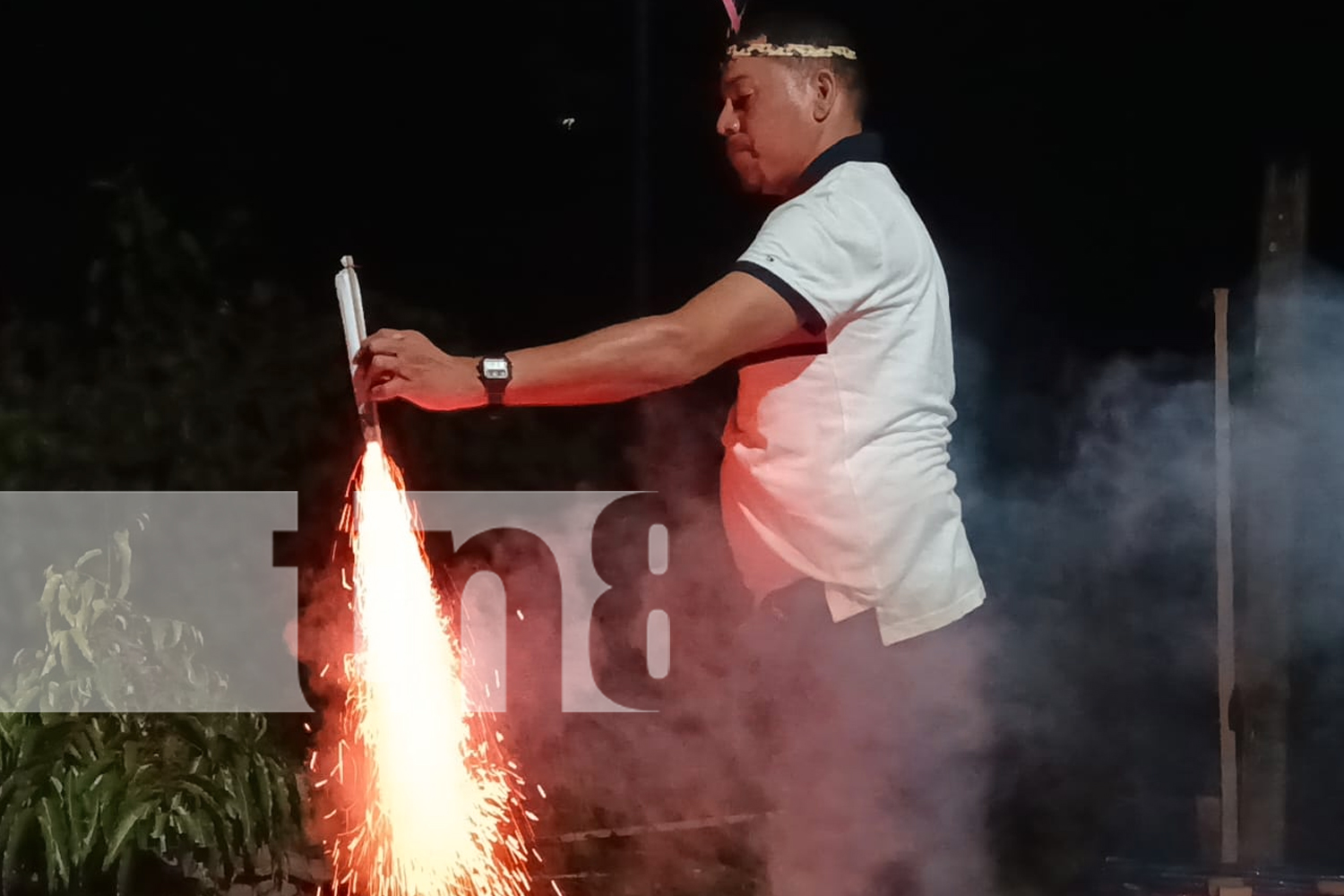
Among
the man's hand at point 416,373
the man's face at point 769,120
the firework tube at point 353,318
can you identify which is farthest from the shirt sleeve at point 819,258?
the firework tube at point 353,318

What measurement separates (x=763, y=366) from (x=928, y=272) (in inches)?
17.4

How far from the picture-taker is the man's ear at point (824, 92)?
341 cm

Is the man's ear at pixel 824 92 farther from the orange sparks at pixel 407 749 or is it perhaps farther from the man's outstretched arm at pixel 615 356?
the orange sparks at pixel 407 749

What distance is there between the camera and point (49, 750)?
4086mm

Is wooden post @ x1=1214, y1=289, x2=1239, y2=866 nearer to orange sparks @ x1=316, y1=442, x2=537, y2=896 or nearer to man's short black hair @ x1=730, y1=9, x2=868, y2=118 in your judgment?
man's short black hair @ x1=730, y1=9, x2=868, y2=118

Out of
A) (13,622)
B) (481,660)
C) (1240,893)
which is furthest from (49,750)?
(1240,893)

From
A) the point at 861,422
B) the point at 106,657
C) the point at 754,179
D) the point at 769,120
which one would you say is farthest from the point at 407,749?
the point at 769,120

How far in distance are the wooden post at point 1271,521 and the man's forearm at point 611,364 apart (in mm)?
2087

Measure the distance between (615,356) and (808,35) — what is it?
3.34ft

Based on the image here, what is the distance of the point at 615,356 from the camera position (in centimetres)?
298

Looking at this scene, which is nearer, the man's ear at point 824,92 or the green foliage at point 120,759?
the man's ear at point 824,92

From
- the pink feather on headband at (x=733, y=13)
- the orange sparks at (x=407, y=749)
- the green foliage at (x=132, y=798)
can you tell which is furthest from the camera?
the green foliage at (x=132, y=798)

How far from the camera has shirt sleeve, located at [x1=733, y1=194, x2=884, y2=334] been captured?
3018 mm

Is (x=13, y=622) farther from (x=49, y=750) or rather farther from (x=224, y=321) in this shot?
(x=224, y=321)
